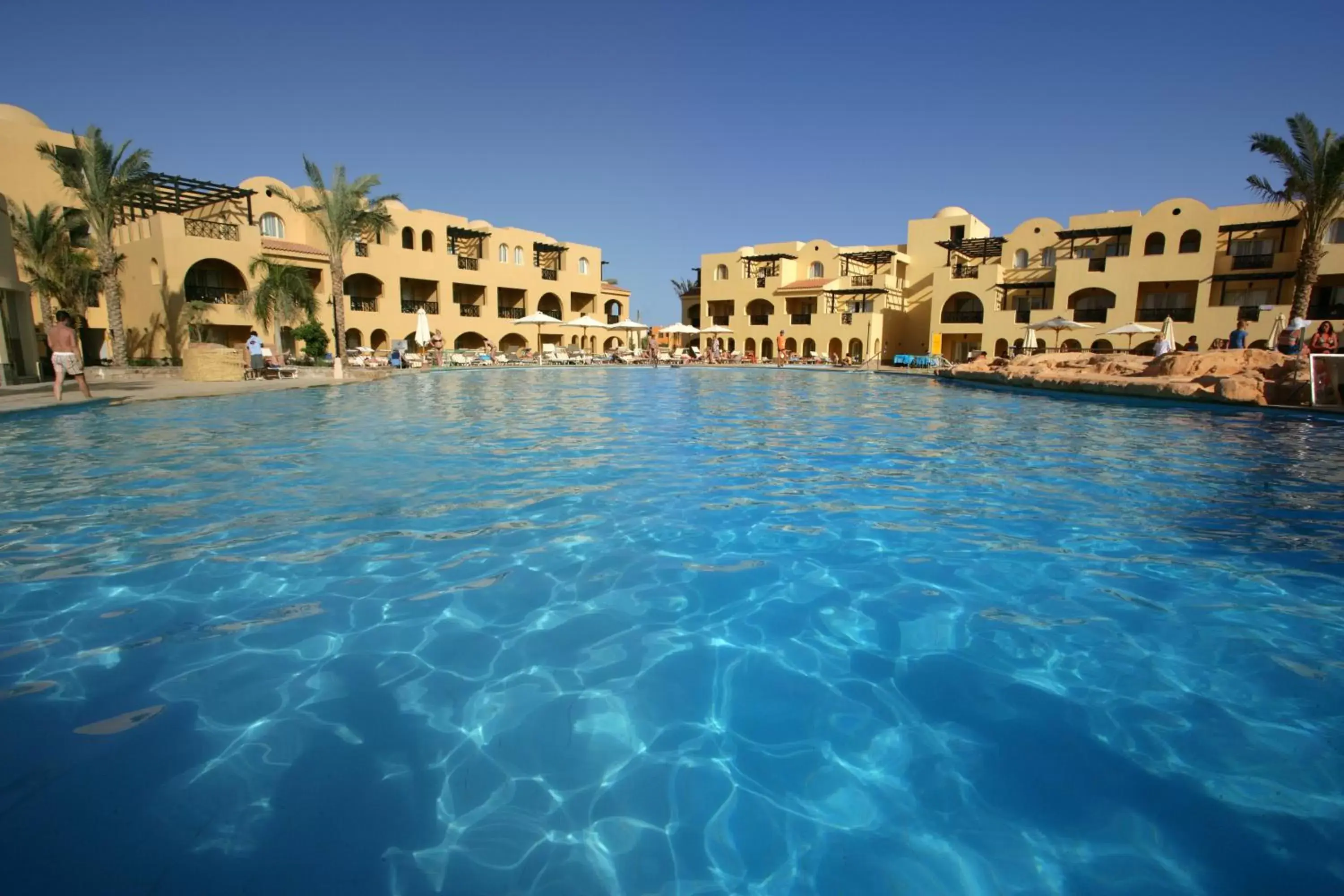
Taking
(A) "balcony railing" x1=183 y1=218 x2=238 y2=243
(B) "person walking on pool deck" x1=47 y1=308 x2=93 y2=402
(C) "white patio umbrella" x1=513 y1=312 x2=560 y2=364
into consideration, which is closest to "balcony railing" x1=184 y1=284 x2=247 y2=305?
(A) "balcony railing" x1=183 y1=218 x2=238 y2=243

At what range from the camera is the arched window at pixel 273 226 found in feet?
91.5

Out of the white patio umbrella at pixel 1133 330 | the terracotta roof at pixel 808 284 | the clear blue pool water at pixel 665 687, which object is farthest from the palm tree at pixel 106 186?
the white patio umbrella at pixel 1133 330

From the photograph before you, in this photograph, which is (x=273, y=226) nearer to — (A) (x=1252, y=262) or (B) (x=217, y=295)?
(B) (x=217, y=295)

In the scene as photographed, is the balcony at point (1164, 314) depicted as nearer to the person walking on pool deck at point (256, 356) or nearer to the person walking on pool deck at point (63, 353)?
the person walking on pool deck at point (256, 356)

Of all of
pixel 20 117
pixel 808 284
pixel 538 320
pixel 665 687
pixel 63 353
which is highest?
pixel 20 117

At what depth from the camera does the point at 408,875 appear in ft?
6.82

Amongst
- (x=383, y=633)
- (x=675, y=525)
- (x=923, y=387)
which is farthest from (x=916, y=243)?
(x=383, y=633)

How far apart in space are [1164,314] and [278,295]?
34.4 meters

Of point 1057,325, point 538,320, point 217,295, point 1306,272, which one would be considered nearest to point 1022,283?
point 1057,325

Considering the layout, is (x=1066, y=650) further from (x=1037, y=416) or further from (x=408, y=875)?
(x=1037, y=416)

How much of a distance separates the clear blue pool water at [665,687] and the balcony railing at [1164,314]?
27.0m

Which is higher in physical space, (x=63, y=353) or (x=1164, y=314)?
(x=1164, y=314)

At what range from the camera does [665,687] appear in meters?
3.20

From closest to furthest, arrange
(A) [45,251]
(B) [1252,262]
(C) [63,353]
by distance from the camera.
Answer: (C) [63,353] < (A) [45,251] < (B) [1252,262]
